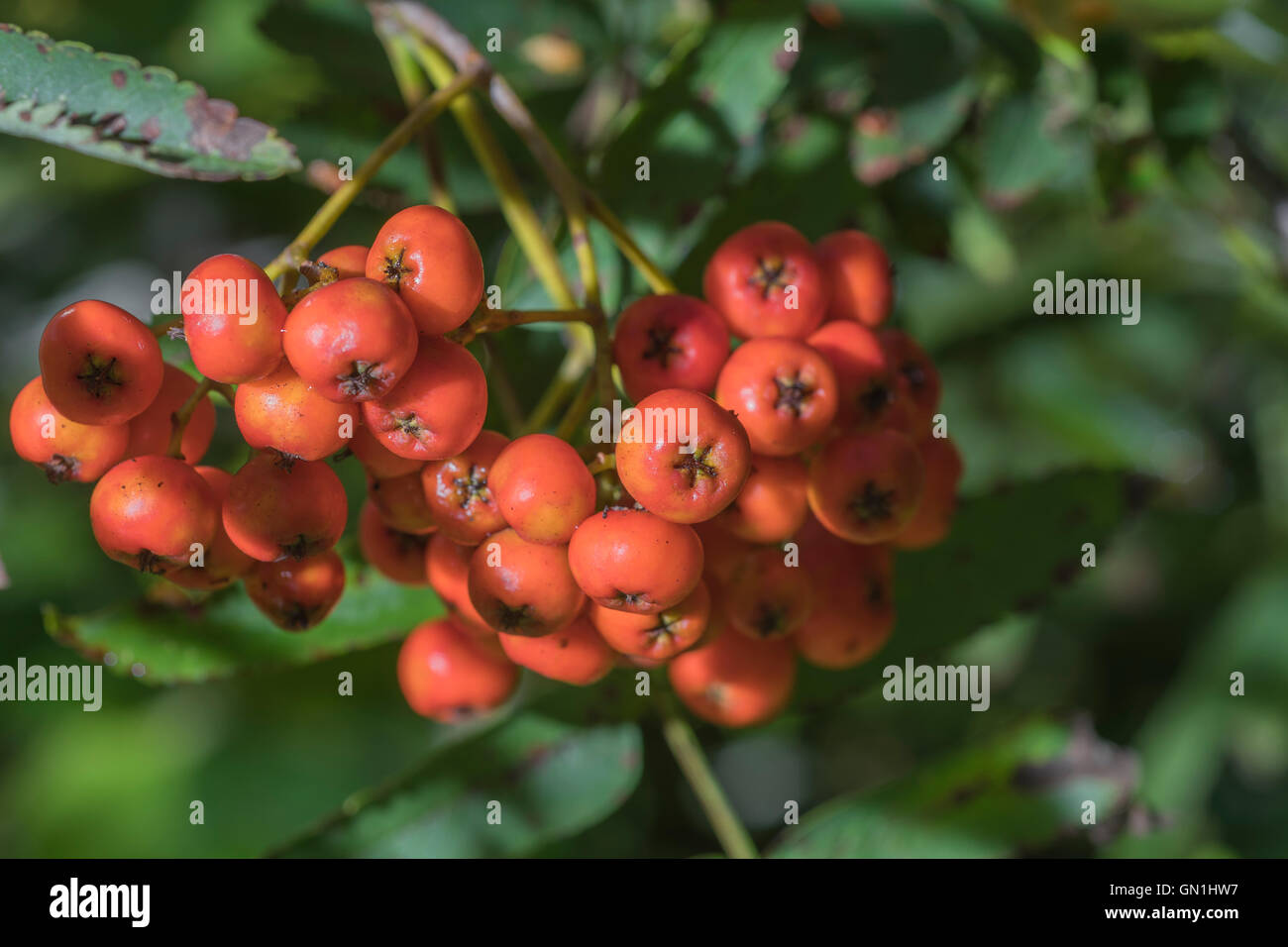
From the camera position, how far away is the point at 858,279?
1.28 m

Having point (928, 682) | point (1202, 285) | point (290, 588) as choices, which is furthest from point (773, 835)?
point (1202, 285)

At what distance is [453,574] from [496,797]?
0.53 meters

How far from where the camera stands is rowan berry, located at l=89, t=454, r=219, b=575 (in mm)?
984

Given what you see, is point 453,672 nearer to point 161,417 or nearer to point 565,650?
point 565,650

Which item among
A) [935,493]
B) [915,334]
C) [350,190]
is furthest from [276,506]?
[915,334]

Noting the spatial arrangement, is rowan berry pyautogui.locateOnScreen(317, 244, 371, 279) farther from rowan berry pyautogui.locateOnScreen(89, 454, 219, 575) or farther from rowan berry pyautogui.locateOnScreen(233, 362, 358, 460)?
rowan berry pyautogui.locateOnScreen(89, 454, 219, 575)

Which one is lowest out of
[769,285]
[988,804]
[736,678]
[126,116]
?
[988,804]

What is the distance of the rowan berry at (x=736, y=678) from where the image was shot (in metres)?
1.32

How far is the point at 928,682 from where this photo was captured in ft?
5.65

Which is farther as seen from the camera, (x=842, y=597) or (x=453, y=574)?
(x=842, y=597)

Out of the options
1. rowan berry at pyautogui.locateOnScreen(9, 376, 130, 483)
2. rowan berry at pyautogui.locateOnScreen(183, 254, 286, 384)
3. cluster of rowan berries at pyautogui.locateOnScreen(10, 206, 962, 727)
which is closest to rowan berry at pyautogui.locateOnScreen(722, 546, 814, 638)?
cluster of rowan berries at pyautogui.locateOnScreen(10, 206, 962, 727)

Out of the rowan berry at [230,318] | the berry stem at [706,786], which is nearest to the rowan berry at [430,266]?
the rowan berry at [230,318]

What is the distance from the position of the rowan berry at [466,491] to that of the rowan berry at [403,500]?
31mm
